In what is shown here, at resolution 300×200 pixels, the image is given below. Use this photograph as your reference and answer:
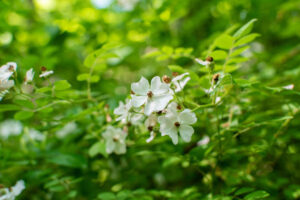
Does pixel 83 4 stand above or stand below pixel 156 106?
above

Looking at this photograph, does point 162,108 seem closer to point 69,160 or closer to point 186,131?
point 186,131

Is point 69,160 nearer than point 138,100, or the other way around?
point 138,100

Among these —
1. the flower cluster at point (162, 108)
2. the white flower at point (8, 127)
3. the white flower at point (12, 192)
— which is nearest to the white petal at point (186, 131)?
the flower cluster at point (162, 108)

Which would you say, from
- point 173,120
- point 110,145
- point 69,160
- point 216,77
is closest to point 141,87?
point 173,120

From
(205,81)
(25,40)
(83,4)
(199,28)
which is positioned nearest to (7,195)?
(205,81)

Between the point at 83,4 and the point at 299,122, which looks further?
the point at 83,4

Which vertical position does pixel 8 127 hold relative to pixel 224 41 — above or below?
below

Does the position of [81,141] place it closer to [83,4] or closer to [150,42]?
[150,42]
